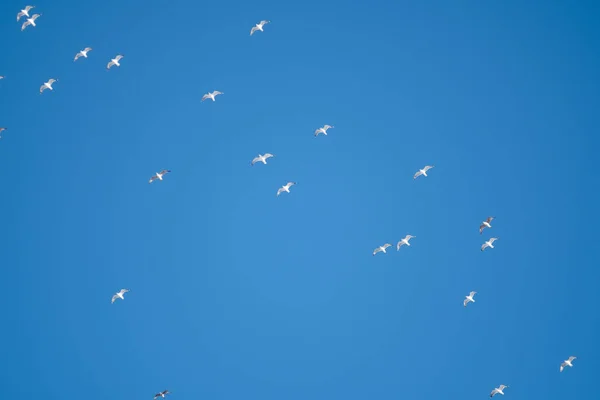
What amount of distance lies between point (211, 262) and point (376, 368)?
71910mm

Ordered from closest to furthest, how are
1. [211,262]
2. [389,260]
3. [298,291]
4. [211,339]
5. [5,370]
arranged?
[5,370]
[211,339]
[389,260]
[298,291]
[211,262]

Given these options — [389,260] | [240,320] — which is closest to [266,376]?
[240,320]

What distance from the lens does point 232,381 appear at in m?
88.9

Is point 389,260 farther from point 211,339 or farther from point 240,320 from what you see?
point 211,339

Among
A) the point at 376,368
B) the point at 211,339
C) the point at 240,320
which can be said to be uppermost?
the point at 240,320

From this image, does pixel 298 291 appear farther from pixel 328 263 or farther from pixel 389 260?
pixel 389 260

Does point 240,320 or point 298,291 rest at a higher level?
point 298,291

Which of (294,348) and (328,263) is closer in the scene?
(294,348)

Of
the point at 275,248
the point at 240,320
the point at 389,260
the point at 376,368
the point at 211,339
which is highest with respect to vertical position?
the point at 275,248

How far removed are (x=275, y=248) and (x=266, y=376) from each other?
5746 centimetres

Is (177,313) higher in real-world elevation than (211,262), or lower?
lower

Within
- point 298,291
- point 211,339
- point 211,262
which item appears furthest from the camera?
point 211,262

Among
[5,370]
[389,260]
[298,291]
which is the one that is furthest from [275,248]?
[5,370]

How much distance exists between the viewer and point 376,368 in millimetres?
90000
